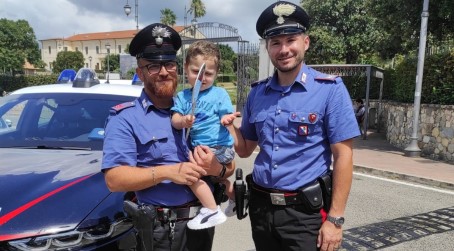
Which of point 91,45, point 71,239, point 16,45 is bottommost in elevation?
point 71,239

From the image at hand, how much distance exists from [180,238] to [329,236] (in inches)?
29.9

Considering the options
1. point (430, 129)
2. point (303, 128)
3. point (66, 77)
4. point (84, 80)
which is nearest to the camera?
point (303, 128)

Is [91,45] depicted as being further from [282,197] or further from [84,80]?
[282,197]

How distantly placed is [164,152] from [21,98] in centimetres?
247

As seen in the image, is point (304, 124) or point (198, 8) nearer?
point (304, 124)

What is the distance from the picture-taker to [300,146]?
83.1 inches

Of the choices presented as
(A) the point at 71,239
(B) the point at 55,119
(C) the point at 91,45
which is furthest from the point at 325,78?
(C) the point at 91,45

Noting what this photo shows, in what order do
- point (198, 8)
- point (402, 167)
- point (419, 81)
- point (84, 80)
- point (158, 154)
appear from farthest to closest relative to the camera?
point (198, 8) → point (419, 81) → point (402, 167) → point (84, 80) → point (158, 154)

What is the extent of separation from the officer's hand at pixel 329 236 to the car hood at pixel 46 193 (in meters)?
1.23

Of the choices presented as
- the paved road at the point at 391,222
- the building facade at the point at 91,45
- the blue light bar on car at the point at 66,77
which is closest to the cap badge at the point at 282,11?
the paved road at the point at 391,222

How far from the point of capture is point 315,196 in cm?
205

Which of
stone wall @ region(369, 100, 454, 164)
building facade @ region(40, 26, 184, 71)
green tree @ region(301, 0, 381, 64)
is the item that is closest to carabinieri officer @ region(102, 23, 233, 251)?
stone wall @ region(369, 100, 454, 164)

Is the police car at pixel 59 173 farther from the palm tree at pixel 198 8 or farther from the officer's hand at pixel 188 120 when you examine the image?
the palm tree at pixel 198 8

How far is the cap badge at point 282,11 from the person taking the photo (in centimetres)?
211
